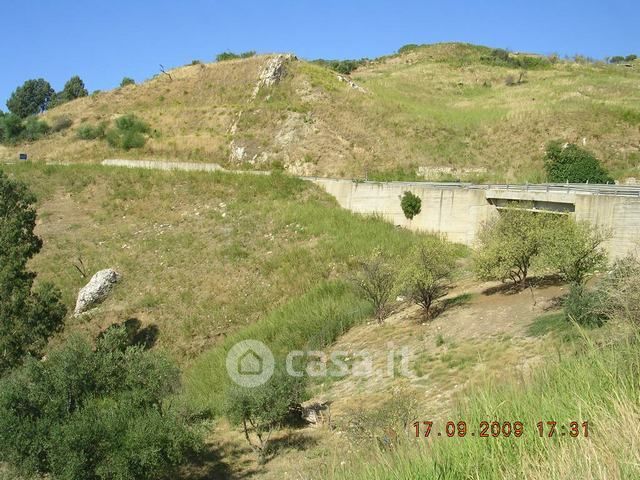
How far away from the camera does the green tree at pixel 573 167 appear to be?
30.0 meters

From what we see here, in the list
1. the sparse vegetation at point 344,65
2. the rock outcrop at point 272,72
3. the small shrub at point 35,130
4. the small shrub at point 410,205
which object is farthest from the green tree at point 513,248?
the sparse vegetation at point 344,65

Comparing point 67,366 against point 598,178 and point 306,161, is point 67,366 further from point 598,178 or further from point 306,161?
point 306,161

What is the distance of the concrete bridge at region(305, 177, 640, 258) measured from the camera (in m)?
16.8

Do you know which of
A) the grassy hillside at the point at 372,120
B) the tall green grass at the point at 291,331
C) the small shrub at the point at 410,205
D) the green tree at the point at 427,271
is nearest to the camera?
the tall green grass at the point at 291,331

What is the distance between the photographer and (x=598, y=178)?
29703 millimetres

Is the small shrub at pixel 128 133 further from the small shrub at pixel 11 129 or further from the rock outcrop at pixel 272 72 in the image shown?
the small shrub at pixel 11 129

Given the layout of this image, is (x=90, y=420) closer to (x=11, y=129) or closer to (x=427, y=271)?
(x=427, y=271)

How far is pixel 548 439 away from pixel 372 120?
45.8 m

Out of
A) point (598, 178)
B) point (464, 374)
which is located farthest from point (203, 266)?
point (598, 178)

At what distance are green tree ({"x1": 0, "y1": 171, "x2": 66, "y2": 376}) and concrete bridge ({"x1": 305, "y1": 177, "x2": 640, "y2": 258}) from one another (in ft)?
56.4

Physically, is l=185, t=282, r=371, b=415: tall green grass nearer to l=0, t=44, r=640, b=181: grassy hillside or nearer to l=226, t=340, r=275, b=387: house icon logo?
l=226, t=340, r=275, b=387: house icon logo

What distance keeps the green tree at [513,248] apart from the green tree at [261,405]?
732cm

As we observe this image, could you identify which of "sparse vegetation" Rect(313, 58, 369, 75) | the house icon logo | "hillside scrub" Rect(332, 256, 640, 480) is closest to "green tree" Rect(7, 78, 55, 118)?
"sparse vegetation" Rect(313, 58, 369, 75)

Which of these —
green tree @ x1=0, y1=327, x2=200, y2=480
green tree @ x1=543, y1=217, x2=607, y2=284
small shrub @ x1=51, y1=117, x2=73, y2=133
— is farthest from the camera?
small shrub @ x1=51, y1=117, x2=73, y2=133
